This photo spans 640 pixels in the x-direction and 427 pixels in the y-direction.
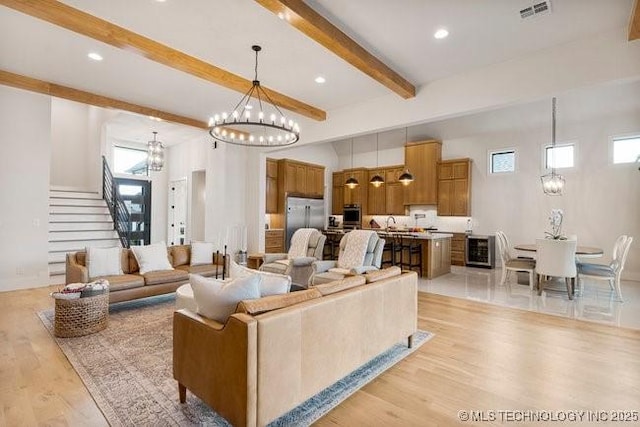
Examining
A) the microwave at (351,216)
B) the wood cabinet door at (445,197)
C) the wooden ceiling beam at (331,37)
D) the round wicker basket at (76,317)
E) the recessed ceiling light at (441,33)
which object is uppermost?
the recessed ceiling light at (441,33)

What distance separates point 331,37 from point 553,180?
17.3 ft

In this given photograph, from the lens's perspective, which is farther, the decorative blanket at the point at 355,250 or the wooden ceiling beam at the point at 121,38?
the decorative blanket at the point at 355,250

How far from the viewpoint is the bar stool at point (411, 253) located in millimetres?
6918

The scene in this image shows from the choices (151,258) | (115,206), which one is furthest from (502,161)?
(115,206)

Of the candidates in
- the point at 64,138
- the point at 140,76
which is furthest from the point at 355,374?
the point at 64,138

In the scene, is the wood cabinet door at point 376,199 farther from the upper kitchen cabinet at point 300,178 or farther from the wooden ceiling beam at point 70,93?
the wooden ceiling beam at point 70,93

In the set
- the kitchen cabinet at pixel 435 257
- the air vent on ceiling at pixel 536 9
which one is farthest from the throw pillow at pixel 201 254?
the air vent on ceiling at pixel 536 9

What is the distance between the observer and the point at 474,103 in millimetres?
4617

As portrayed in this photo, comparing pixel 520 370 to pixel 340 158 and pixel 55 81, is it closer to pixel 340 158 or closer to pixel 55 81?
pixel 55 81

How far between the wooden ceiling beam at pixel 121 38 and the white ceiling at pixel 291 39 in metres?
0.10

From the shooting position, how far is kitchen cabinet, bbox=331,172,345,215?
35.7 feet

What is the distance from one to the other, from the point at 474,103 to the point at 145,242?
32.1ft

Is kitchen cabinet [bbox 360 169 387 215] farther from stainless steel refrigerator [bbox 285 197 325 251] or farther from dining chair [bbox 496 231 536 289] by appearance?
dining chair [bbox 496 231 536 289]

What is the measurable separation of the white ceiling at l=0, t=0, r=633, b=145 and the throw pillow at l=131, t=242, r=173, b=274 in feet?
8.66
